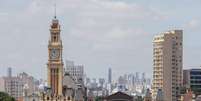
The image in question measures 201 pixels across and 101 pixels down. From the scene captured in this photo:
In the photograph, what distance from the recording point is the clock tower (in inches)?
6422

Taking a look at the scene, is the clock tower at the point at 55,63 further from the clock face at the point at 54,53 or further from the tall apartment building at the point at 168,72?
the tall apartment building at the point at 168,72

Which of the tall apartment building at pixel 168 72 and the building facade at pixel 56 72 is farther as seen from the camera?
the tall apartment building at pixel 168 72

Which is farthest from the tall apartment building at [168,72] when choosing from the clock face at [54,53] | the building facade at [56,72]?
the clock face at [54,53]

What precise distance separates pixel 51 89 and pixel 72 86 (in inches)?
400

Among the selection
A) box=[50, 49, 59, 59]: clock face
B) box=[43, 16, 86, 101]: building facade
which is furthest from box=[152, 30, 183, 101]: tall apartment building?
box=[50, 49, 59, 59]: clock face

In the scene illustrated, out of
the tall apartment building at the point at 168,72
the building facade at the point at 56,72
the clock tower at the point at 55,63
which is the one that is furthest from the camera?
the tall apartment building at the point at 168,72

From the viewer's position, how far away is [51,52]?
165000 millimetres

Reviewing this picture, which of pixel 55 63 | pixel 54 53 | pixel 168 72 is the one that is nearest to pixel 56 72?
pixel 55 63

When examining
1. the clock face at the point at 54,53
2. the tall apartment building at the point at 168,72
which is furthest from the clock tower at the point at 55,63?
the tall apartment building at the point at 168,72

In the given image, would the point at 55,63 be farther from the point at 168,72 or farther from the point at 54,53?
the point at 168,72

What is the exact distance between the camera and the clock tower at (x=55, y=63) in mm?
163125

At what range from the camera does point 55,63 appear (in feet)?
536

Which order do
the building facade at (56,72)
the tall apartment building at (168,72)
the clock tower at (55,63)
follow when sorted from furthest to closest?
the tall apartment building at (168,72)
the clock tower at (55,63)
the building facade at (56,72)

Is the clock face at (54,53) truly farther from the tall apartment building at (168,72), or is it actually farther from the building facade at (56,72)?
the tall apartment building at (168,72)
